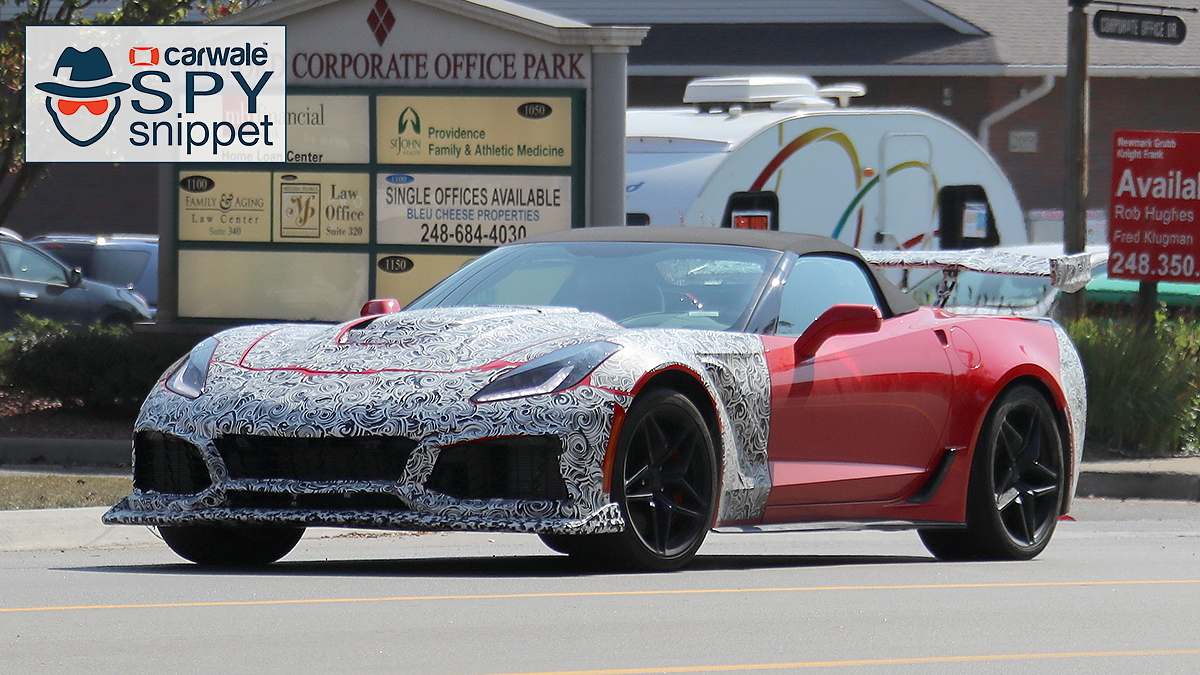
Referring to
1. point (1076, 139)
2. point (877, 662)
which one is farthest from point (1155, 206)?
point (877, 662)

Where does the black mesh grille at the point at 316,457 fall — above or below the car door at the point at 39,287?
below

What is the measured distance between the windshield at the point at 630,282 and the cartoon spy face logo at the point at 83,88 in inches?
366

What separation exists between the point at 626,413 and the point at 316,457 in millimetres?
1089

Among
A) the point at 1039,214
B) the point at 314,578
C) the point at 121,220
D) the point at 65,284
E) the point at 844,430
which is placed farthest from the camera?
the point at 121,220

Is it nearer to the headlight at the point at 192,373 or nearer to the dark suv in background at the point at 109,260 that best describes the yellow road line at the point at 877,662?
the headlight at the point at 192,373

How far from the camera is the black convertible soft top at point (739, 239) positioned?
321 inches

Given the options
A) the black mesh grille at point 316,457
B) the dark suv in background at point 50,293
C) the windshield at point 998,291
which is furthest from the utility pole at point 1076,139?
the dark suv in background at point 50,293

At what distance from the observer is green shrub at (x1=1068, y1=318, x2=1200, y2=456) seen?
14.2 m

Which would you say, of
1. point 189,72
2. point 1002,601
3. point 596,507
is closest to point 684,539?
point 596,507

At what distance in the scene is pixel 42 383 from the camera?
14.6 meters

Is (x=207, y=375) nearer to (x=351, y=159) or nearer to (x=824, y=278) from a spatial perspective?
(x=824, y=278)

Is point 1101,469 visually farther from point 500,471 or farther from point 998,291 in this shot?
point 500,471

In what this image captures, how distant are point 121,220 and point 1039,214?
16.5 m

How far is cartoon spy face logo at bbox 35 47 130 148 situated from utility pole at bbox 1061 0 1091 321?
311 inches
